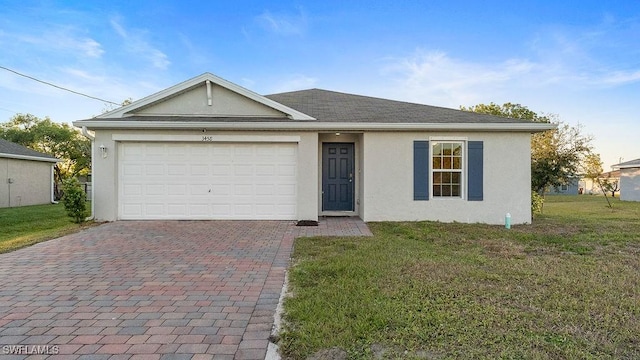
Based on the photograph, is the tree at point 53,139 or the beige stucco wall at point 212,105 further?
the tree at point 53,139

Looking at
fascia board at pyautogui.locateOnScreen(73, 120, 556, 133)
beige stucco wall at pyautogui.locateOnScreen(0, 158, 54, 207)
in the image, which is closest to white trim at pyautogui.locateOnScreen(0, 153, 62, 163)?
beige stucco wall at pyautogui.locateOnScreen(0, 158, 54, 207)

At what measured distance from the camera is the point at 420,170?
29.6 feet

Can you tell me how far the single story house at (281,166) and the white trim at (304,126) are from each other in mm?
87

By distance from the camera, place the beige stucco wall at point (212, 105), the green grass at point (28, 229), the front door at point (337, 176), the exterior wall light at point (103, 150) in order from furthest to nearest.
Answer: the front door at point (337, 176) < the beige stucco wall at point (212, 105) < the exterior wall light at point (103, 150) < the green grass at point (28, 229)

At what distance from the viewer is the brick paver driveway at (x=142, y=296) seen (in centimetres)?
257

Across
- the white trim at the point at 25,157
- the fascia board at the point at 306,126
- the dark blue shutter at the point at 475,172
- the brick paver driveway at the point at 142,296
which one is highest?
the fascia board at the point at 306,126

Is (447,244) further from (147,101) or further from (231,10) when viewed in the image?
(231,10)

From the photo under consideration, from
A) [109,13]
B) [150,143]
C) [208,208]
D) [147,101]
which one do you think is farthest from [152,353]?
[109,13]

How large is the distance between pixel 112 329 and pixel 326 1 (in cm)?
1140

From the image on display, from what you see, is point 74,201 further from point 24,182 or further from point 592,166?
point 592,166

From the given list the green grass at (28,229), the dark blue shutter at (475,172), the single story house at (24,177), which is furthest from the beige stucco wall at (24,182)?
the dark blue shutter at (475,172)

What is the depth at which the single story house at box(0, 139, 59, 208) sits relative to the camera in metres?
14.5

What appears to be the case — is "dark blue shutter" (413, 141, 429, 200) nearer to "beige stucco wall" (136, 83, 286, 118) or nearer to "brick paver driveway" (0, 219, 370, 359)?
"beige stucco wall" (136, 83, 286, 118)

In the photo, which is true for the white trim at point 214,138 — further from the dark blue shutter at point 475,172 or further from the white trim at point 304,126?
the dark blue shutter at point 475,172
